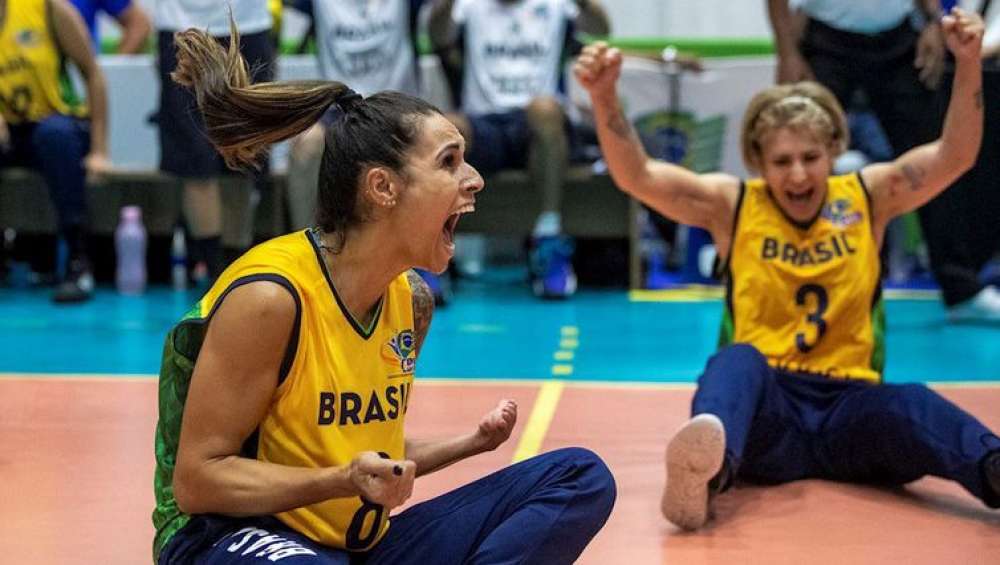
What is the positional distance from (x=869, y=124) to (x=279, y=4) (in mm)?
3285

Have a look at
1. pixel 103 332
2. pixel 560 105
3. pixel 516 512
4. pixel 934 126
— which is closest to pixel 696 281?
pixel 560 105

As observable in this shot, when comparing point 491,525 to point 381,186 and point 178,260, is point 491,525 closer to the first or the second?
point 381,186

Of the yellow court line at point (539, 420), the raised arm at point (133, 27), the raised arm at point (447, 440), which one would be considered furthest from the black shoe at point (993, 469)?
the raised arm at point (133, 27)

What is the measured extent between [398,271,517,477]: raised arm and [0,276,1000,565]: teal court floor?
0.69 meters

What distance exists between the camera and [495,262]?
1005 centimetres

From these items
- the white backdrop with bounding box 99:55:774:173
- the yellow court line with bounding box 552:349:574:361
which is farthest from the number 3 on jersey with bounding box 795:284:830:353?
the white backdrop with bounding box 99:55:774:173

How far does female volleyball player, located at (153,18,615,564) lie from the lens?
2.49 metres

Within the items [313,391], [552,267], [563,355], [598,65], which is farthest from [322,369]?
[552,267]

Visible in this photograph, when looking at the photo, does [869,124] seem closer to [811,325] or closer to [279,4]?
[279,4]

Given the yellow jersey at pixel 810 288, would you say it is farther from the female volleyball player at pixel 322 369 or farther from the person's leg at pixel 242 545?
the person's leg at pixel 242 545

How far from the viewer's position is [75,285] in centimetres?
784

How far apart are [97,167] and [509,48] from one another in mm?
2247

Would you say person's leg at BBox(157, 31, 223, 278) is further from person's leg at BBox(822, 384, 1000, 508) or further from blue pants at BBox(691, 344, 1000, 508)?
person's leg at BBox(822, 384, 1000, 508)

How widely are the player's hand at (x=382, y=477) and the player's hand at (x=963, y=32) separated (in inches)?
93.6
